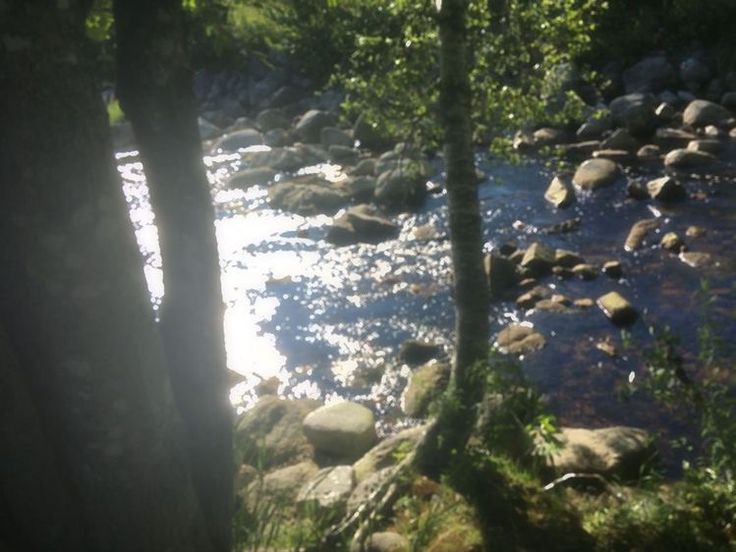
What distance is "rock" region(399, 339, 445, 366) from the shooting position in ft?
32.7

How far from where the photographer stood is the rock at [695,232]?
12.3m

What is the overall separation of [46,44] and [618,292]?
9922mm

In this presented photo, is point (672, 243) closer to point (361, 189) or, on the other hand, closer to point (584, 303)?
point (584, 303)

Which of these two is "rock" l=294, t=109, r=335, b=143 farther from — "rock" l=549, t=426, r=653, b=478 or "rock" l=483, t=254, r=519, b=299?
"rock" l=549, t=426, r=653, b=478

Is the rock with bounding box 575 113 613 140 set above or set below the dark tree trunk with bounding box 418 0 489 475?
below

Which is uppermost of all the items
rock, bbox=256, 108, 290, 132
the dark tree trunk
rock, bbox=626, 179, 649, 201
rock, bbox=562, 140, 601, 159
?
the dark tree trunk

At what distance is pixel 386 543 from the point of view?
440 cm

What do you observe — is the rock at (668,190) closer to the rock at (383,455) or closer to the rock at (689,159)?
the rock at (689,159)

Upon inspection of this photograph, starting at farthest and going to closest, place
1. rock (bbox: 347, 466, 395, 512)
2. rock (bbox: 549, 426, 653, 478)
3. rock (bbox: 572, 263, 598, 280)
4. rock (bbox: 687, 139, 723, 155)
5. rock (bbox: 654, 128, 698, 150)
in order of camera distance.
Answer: rock (bbox: 654, 128, 698, 150) → rock (bbox: 687, 139, 723, 155) → rock (bbox: 572, 263, 598, 280) → rock (bbox: 549, 426, 653, 478) → rock (bbox: 347, 466, 395, 512)

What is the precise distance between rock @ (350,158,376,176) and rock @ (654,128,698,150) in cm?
612

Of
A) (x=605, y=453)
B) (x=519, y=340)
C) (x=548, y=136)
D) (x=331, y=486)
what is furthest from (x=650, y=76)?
(x=331, y=486)

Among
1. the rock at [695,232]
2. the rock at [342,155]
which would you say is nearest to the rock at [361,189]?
the rock at [342,155]

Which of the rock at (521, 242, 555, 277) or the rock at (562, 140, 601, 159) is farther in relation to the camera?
the rock at (562, 140, 601, 159)

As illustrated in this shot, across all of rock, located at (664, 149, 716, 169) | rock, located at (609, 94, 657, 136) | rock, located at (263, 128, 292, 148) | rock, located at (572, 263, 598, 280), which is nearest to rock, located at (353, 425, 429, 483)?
rock, located at (572, 263, 598, 280)
